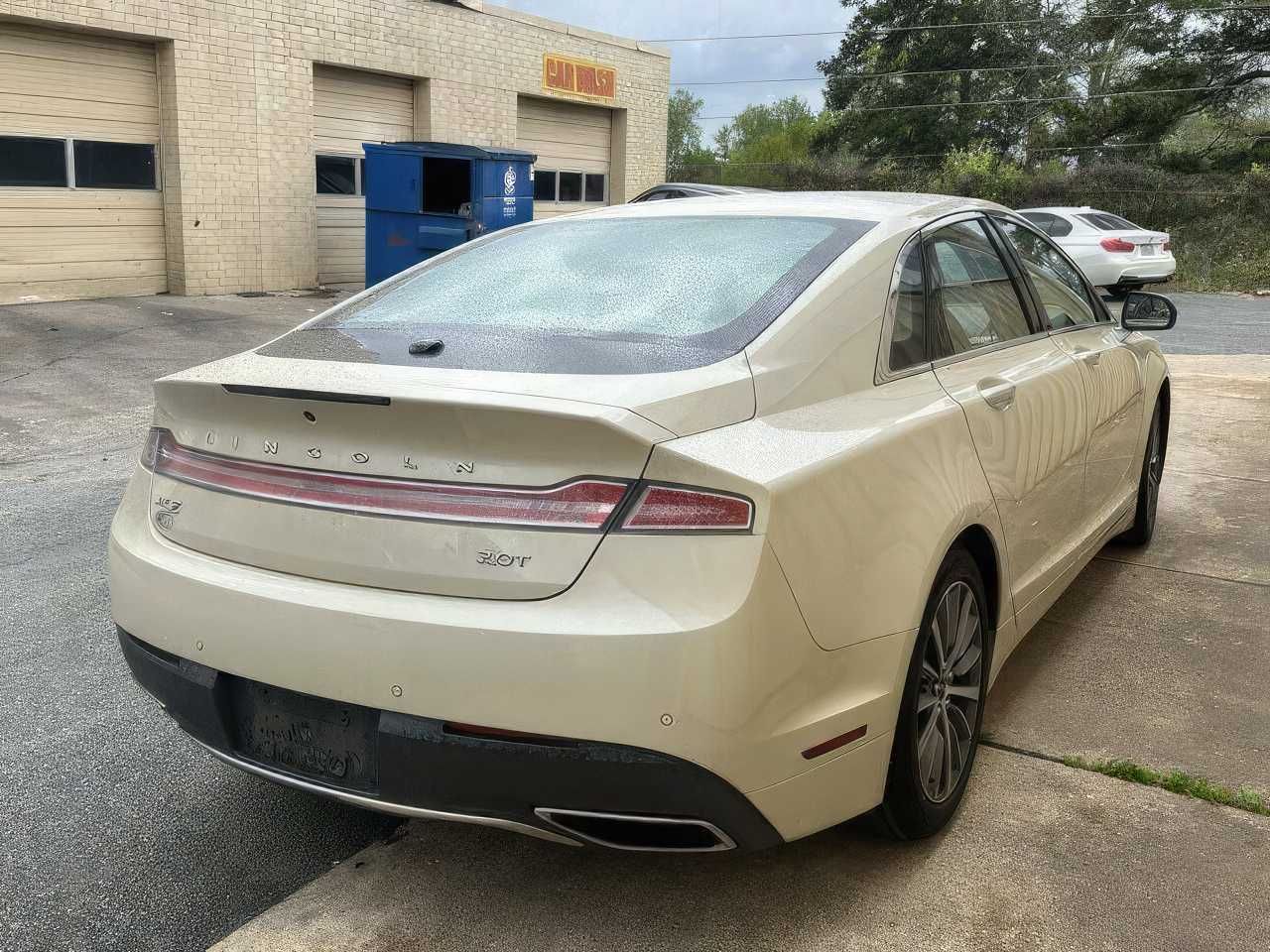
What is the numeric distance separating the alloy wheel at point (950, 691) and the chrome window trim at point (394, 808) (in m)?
0.95

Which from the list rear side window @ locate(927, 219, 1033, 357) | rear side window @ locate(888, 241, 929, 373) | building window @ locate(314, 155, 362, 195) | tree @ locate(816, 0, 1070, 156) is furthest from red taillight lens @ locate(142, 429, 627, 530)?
tree @ locate(816, 0, 1070, 156)

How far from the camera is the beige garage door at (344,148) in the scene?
56.1ft

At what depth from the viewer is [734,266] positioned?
3082 mm

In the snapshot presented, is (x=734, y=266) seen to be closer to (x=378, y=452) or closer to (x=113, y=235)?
(x=378, y=452)

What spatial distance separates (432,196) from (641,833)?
13221 mm

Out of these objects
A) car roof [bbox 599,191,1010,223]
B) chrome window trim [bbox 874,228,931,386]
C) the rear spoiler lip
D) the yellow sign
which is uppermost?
the yellow sign

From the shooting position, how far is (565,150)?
21.8 meters

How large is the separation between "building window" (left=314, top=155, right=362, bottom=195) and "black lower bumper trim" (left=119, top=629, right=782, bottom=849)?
624 inches

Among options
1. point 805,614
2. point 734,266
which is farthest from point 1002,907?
point 734,266

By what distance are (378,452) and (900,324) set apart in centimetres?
141

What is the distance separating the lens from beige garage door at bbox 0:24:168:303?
13.2 m

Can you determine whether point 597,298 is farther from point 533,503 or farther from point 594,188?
point 594,188

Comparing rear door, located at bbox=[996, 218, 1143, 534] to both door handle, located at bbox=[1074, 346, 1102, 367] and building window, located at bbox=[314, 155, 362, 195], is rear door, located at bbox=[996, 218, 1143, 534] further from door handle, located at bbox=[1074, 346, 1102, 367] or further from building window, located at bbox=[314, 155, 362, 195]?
building window, located at bbox=[314, 155, 362, 195]

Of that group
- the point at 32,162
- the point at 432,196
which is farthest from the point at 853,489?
the point at 32,162
